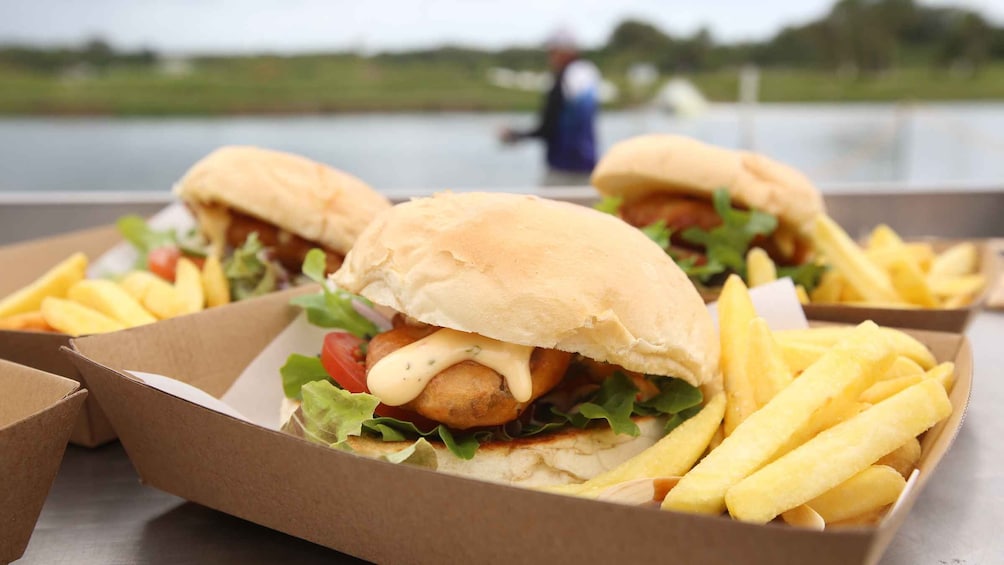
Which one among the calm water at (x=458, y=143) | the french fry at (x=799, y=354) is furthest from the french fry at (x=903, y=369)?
the calm water at (x=458, y=143)

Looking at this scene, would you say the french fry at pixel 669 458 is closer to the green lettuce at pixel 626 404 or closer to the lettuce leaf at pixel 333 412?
the green lettuce at pixel 626 404

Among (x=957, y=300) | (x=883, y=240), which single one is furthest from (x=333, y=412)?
(x=883, y=240)

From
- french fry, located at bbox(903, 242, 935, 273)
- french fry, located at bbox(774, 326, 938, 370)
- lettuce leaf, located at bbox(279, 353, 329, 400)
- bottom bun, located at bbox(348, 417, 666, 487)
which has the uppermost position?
lettuce leaf, located at bbox(279, 353, 329, 400)

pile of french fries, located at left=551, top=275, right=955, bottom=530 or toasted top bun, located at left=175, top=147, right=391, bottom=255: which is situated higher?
Answer: toasted top bun, located at left=175, top=147, right=391, bottom=255

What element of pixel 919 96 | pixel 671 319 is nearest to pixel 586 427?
pixel 671 319

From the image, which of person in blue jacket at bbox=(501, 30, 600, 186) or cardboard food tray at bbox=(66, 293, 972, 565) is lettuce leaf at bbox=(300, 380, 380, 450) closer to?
cardboard food tray at bbox=(66, 293, 972, 565)

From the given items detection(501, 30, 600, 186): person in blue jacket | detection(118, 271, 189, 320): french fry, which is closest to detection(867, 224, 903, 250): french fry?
detection(118, 271, 189, 320): french fry

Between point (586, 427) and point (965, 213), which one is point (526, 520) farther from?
point (965, 213)
